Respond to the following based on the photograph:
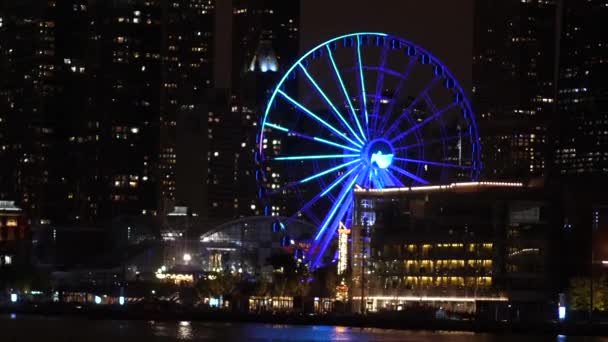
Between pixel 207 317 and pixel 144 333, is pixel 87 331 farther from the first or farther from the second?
pixel 207 317

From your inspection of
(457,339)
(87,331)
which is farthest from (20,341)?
(457,339)

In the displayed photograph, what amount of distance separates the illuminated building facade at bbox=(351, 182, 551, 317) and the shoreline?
9.22m

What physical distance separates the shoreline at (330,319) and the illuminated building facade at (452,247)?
922 centimetres

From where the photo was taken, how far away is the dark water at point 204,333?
105 metres

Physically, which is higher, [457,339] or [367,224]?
[367,224]

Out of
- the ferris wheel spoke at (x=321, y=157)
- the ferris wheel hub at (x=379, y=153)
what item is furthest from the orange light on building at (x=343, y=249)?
the ferris wheel hub at (x=379, y=153)

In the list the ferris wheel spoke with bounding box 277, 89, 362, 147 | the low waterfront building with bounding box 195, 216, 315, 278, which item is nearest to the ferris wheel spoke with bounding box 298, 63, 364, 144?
the ferris wheel spoke with bounding box 277, 89, 362, 147

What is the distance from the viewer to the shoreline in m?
116

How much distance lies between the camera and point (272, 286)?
15525 cm

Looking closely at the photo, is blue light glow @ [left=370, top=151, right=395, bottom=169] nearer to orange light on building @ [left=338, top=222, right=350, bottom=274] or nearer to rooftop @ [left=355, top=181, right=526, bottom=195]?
rooftop @ [left=355, top=181, right=526, bottom=195]

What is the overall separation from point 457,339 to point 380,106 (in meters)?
23.2

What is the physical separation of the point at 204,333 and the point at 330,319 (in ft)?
60.0

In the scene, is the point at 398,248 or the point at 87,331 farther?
the point at 398,248

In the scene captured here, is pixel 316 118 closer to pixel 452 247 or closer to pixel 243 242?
pixel 452 247
